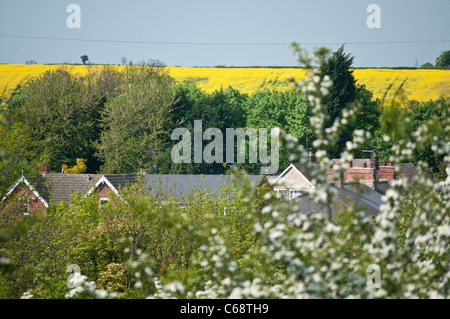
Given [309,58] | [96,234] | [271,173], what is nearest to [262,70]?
[271,173]

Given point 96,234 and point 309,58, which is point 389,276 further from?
point 96,234

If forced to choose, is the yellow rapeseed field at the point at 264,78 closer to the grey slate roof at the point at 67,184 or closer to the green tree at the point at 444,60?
the green tree at the point at 444,60

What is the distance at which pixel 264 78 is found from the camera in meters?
121

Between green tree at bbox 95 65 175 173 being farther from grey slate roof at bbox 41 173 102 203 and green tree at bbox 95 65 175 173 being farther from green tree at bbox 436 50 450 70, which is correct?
green tree at bbox 436 50 450 70

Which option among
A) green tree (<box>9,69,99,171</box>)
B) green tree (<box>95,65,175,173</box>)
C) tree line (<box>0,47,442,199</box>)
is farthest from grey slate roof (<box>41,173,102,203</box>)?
green tree (<box>9,69,99,171</box>)

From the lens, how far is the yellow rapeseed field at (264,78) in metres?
102

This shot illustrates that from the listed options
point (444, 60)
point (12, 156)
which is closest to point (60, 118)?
point (12, 156)

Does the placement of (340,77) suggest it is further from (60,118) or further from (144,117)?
(60,118)

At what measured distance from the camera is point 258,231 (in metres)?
7.49

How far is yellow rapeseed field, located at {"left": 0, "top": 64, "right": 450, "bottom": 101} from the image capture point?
4008 inches

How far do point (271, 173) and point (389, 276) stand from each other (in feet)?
214

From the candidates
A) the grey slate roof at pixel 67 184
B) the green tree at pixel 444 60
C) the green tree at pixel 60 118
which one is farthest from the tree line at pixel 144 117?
the green tree at pixel 444 60
